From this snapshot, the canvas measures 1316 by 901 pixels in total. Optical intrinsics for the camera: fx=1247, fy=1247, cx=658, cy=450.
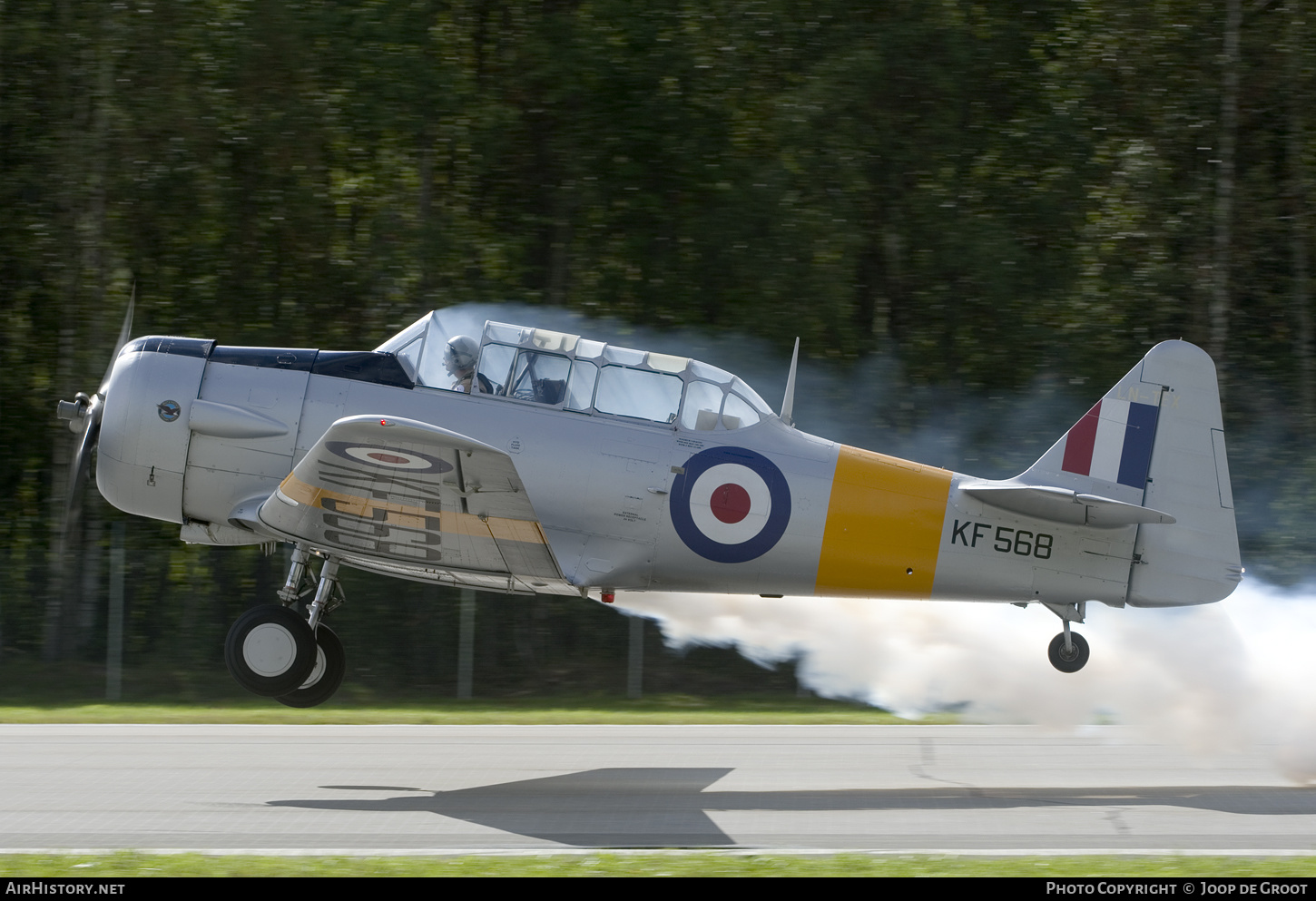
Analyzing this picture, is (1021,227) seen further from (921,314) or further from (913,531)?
(913,531)

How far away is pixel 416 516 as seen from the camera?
8.20 metres

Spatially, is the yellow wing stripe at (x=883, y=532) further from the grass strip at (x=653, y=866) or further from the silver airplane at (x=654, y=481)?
the grass strip at (x=653, y=866)

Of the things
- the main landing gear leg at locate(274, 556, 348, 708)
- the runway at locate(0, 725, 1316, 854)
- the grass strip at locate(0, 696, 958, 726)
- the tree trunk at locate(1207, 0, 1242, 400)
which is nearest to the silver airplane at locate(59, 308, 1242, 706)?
the main landing gear leg at locate(274, 556, 348, 708)

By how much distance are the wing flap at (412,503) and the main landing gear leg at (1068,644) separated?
350 cm

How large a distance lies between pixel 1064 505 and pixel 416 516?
434cm

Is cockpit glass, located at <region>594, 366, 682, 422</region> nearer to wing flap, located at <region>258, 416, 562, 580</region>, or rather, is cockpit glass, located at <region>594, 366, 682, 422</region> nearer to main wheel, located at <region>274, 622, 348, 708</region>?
wing flap, located at <region>258, 416, 562, 580</region>

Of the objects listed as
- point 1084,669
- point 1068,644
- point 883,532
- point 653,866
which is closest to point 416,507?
point 653,866

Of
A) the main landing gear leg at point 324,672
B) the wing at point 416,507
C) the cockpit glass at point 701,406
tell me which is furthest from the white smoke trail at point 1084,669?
the main landing gear leg at point 324,672

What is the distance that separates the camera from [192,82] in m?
14.5

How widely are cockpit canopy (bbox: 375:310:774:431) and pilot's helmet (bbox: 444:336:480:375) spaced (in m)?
0.02

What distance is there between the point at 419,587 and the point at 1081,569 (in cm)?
747

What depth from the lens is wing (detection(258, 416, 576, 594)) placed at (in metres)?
7.31

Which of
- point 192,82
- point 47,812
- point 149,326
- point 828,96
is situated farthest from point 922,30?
point 47,812

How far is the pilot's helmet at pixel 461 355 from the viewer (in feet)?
Result: 28.5
